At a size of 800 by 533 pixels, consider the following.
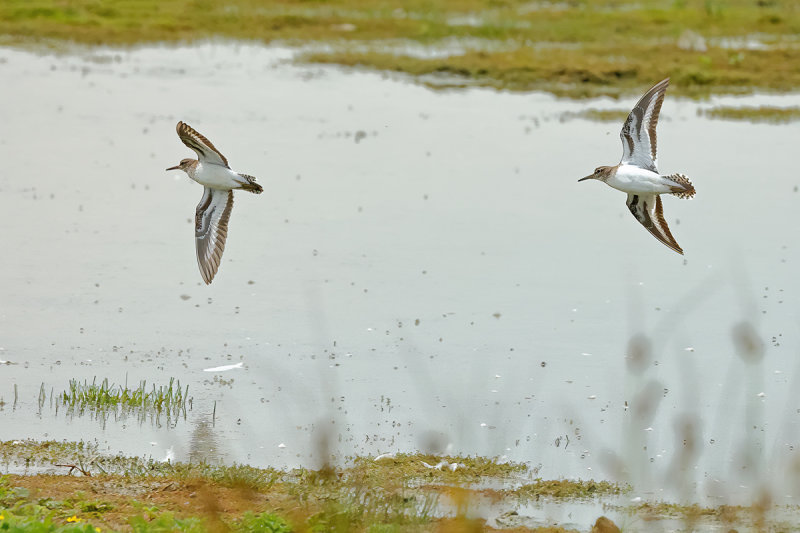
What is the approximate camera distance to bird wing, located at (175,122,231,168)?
36.7ft

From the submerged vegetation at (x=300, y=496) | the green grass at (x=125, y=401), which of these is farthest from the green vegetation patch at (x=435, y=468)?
the green grass at (x=125, y=401)

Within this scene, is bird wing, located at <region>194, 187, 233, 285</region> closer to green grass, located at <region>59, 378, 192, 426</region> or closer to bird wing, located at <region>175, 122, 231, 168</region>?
bird wing, located at <region>175, 122, 231, 168</region>

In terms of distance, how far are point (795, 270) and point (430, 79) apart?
55.3ft

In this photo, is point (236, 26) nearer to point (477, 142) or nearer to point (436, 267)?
point (477, 142)

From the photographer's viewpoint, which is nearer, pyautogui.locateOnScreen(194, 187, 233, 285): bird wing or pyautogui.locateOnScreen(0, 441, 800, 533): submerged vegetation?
pyautogui.locateOnScreen(0, 441, 800, 533): submerged vegetation

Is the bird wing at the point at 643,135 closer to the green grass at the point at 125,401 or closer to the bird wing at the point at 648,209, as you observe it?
the bird wing at the point at 648,209

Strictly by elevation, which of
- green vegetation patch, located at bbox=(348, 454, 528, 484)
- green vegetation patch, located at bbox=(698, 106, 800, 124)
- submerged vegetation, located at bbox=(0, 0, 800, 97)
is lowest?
green vegetation patch, located at bbox=(348, 454, 528, 484)

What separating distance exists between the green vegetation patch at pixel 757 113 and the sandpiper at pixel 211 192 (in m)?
17.3

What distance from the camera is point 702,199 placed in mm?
20828

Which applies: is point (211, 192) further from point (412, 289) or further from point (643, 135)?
point (643, 135)

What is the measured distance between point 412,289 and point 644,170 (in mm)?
4927

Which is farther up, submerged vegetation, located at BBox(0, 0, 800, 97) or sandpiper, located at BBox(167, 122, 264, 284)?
submerged vegetation, located at BBox(0, 0, 800, 97)

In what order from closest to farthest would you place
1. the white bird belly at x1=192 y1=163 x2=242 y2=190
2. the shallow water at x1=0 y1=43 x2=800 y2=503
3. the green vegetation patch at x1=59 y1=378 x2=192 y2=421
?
the shallow water at x1=0 y1=43 x2=800 y2=503
the green vegetation patch at x1=59 y1=378 x2=192 y2=421
the white bird belly at x1=192 y1=163 x2=242 y2=190

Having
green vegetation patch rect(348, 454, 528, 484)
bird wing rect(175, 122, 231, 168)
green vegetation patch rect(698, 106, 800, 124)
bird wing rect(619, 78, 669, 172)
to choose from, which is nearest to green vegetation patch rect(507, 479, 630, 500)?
green vegetation patch rect(348, 454, 528, 484)
